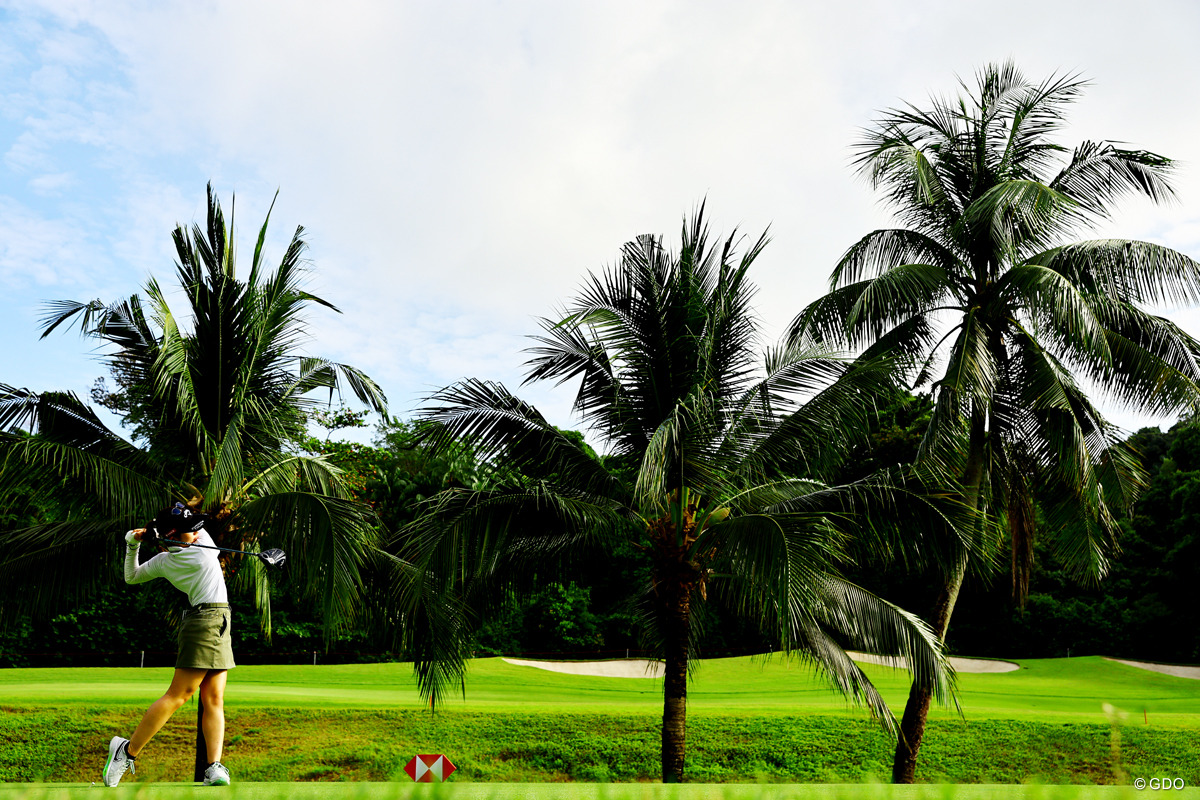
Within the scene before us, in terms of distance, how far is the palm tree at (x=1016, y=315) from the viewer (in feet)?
38.4

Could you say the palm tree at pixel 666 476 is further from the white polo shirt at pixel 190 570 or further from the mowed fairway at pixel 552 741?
the white polo shirt at pixel 190 570

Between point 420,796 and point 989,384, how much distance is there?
35.5ft

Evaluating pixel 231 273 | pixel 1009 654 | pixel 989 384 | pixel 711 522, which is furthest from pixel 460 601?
pixel 1009 654

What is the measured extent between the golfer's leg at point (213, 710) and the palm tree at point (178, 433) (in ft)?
11.2

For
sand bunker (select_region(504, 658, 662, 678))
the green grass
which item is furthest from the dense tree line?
sand bunker (select_region(504, 658, 662, 678))

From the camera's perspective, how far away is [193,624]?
5.62 meters

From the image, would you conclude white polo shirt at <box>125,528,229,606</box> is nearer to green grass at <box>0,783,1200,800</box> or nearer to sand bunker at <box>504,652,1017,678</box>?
green grass at <box>0,783,1200,800</box>

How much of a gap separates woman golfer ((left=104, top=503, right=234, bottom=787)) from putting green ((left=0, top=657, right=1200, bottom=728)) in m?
8.66

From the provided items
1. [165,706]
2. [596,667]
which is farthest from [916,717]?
[596,667]

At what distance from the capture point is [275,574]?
9.83 m

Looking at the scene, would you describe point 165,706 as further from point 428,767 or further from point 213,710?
point 428,767

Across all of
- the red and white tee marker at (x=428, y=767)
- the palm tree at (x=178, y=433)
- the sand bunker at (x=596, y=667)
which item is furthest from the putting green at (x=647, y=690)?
the red and white tee marker at (x=428, y=767)

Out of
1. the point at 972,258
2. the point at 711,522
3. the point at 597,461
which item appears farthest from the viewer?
the point at 972,258

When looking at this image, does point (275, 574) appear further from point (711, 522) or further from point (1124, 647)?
point (1124, 647)
